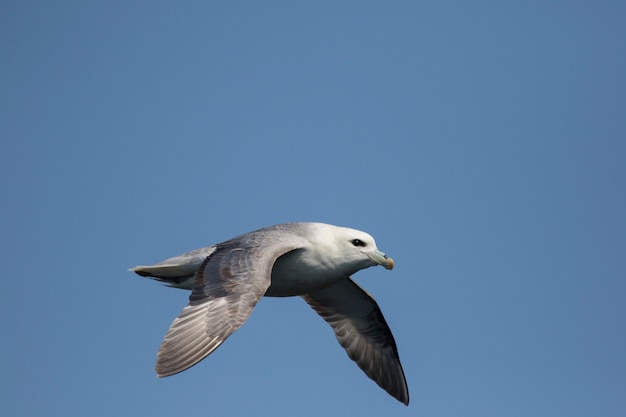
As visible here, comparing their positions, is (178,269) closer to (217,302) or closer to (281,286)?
(281,286)

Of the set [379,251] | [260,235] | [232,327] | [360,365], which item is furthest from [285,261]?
[360,365]

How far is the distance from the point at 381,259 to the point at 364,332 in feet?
8.92

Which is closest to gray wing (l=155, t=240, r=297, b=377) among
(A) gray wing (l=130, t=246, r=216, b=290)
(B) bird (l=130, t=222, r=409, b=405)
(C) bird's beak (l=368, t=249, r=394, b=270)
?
(B) bird (l=130, t=222, r=409, b=405)

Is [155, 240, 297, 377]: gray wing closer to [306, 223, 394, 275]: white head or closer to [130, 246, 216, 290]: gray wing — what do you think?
[306, 223, 394, 275]: white head

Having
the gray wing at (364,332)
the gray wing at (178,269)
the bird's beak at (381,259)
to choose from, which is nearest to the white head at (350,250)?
the bird's beak at (381,259)

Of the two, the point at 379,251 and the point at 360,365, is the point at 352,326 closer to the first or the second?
the point at 360,365

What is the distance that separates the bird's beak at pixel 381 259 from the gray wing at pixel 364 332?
1.98m

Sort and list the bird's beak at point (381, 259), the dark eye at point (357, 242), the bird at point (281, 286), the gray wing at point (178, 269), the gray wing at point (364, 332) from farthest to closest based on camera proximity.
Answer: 1. the gray wing at point (364, 332)
2. the gray wing at point (178, 269)
3. the dark eye at point (357, 242)
4. the bird's beak at point (381, 259)
5. the bird at point (281, 286)

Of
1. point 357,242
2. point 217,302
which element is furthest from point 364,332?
point 217,302

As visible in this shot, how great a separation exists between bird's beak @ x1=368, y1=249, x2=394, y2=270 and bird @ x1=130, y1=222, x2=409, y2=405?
0.5 inches

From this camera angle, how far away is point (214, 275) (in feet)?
33.8

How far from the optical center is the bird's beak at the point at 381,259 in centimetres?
Answer: 1132

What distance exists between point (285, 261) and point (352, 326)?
2892 mm

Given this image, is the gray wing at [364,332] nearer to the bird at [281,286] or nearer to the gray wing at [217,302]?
the bird at [281,286]
